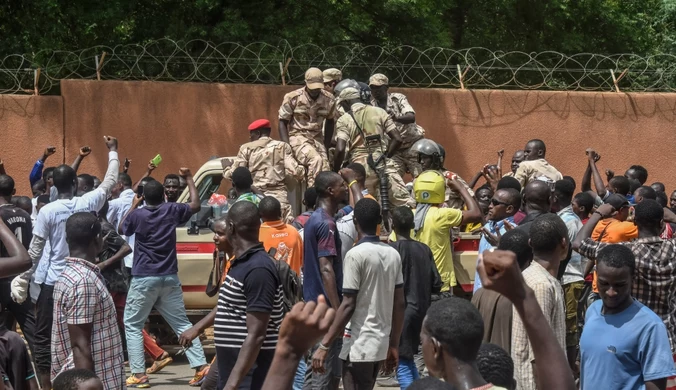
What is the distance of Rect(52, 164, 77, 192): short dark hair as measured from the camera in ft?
26.0

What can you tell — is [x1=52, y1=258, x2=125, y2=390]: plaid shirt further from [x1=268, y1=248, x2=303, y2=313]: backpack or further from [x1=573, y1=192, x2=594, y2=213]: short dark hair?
[x1=573, y1=192, x2=594, y2=213]: short dark hair

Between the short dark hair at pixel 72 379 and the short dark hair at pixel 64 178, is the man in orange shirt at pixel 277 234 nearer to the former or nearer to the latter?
the short dark hair at pixel 64 178

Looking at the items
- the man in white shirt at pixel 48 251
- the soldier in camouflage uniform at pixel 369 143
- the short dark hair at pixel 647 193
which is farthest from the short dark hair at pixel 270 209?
the short dark hair at pixel 647 193

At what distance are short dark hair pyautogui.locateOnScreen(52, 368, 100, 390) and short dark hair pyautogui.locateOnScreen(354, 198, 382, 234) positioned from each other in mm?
2726

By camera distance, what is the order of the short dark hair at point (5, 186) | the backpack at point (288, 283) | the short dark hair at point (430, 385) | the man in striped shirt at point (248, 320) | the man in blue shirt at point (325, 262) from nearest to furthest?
the short dark hair at point (430, 385), the man in striped shirt at point (248, 320), the backpack at point (288, 283), the man in blue shirt at point (325, 262), the short dark hair at point (5, 186)

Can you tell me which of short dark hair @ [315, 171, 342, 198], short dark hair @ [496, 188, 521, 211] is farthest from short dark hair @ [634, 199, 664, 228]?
short dark hair @ [315, 171, 342, 198]

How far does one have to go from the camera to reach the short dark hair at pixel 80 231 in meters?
5.57

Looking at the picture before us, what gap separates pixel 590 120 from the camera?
14305 millimetres

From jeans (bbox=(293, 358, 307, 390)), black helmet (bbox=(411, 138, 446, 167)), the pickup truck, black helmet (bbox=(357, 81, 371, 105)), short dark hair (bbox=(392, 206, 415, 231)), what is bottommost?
jeans (bbox=(293, 358, 307, 390))

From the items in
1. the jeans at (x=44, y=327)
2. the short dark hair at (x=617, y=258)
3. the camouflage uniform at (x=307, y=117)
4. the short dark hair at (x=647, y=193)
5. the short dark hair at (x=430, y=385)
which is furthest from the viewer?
the camouflage uniform at (x=307, y=117)

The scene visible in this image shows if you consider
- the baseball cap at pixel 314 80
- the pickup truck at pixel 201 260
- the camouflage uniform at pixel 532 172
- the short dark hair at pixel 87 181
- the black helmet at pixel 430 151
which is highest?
the baseball cap at pixel 314 80

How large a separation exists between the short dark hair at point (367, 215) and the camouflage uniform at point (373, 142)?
3540 mm

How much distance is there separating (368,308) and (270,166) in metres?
3.62

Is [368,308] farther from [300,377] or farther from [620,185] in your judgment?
[620,185]
